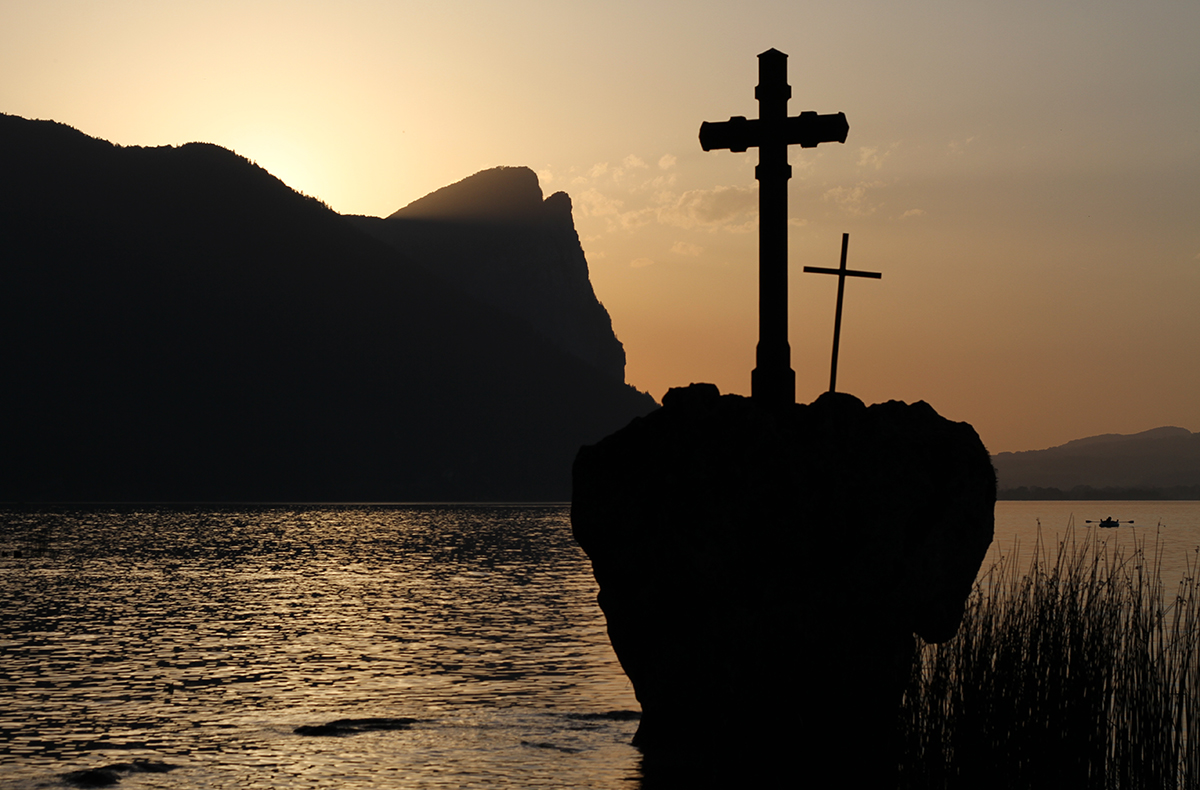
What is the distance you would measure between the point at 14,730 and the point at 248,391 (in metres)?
169

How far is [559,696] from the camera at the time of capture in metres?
19.5

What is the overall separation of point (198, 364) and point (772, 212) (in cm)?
17492

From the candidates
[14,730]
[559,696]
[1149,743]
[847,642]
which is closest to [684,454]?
[847,642]

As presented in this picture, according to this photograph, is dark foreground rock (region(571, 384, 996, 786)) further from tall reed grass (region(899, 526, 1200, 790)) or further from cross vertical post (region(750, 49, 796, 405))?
tall reed grass (region(899, 526, 1200, 790))

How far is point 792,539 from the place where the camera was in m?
11.3

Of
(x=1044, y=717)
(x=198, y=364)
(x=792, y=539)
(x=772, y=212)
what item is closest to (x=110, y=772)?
(x=792, y=539)

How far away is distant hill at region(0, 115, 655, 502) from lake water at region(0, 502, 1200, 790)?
118042 mm

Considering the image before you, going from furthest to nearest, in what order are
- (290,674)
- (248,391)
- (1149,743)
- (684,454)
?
(248,391)
(290,674)
(684,454)
(1149,743)


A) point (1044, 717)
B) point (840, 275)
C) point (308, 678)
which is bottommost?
point (308, 678)

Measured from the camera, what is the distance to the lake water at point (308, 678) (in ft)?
45.2

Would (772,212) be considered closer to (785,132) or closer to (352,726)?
(785,132)

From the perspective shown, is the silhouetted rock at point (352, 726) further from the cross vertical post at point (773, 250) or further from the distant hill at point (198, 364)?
the distant hill at point (198, 364)

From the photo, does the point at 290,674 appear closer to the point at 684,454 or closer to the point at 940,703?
the point at 684,454

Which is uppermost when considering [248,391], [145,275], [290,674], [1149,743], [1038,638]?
[145,275]
